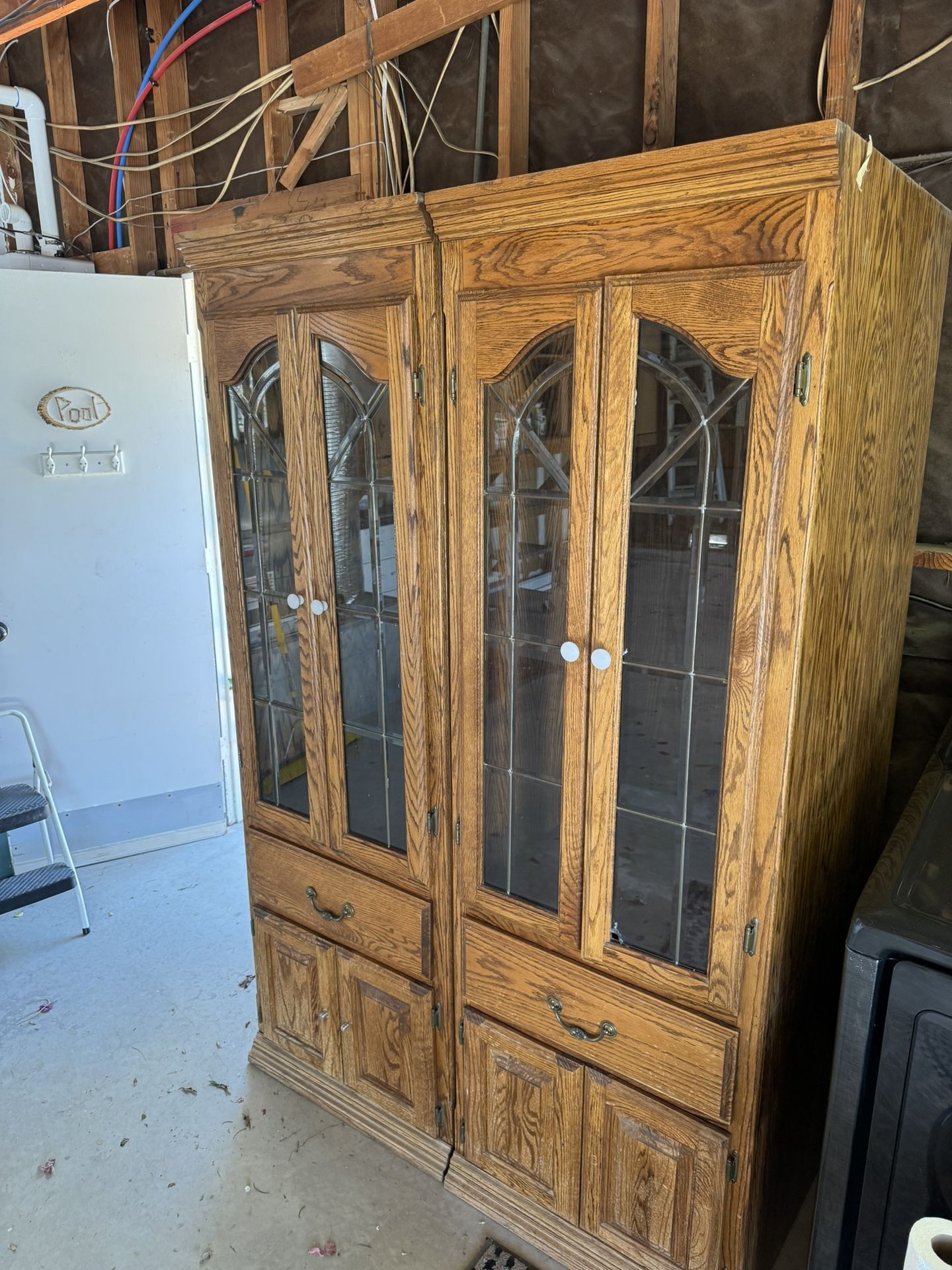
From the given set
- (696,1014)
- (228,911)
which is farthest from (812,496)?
(228,911)

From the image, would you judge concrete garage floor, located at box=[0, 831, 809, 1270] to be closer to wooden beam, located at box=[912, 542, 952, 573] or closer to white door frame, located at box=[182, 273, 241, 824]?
white door frame, located at box=[182, 273, 241, 824]

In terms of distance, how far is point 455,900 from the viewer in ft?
5.79

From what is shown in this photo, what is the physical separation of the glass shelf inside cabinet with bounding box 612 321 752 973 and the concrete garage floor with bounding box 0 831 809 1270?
91 cm

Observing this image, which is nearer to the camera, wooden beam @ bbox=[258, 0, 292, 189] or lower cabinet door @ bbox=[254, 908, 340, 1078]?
lower cabinet door @ bbox=[254, 908, 340, 1078]

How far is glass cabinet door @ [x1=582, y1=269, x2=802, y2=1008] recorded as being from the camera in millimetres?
1234

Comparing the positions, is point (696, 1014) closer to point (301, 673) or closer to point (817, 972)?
point (817, 972)

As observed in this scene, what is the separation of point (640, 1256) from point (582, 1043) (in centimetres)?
44

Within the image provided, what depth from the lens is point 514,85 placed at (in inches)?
73.4

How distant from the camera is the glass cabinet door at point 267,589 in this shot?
5.93ft

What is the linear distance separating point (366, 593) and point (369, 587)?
16 millimetres

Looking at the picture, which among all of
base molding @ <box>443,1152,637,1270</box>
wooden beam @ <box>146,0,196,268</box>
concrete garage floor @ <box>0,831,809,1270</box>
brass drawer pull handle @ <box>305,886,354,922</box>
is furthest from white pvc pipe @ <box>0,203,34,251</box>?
base molding @ <box>443,1152,637,1270</box>

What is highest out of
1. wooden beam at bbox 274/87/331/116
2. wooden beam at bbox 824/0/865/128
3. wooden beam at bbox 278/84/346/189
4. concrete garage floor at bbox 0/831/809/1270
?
wooden beam at bbox 274/87/331/116

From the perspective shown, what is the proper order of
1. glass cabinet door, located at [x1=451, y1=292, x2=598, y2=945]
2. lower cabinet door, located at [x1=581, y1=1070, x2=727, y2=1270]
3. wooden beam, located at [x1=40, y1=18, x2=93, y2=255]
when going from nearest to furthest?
glass cabinet door, located at [x1=451, y1=292, x2=598, y2=945] → lower cabinet door, located at [x1=581, y1=1070, x2=727, y2=1270] → wooden beam, located at [x1=40, y1=18, x2=93, y2=255]

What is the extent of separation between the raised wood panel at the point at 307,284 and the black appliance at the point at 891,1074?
4.19 ft
